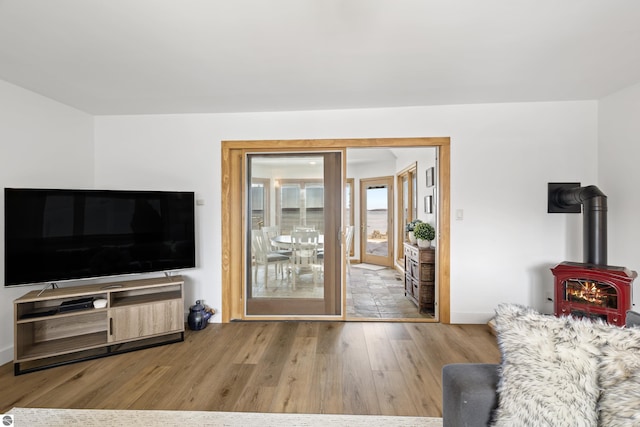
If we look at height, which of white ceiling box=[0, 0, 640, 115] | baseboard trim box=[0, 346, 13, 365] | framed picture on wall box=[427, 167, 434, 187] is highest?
white ceiling box=[0, 0, 640, 115]

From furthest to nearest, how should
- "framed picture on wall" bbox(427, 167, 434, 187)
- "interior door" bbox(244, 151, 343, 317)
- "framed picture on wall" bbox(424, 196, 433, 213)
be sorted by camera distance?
"framed picture on wall" bbox(424, 196, 433, 213) < "framed picture on wall" bbox(427, 167, 434, 187) < "interior door" bbox(244, 151, 343, 317)

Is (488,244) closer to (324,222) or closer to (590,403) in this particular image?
(324,222)

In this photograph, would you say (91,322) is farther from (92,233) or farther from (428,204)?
(428,204)

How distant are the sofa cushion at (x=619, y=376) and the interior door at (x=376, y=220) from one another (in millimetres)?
5068

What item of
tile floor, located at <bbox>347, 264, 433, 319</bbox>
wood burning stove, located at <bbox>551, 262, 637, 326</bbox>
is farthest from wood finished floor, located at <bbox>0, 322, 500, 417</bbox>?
wood burning stove, located at <bbox>551, 262, 637, 326</bbox>

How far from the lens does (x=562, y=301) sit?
2.34 metres

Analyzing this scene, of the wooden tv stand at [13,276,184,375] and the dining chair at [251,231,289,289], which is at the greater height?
the dining chair at [251,231,289,289]

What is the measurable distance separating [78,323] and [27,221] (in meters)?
0.99

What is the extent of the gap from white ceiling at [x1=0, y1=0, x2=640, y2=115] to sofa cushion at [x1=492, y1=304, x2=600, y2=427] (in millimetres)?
1658

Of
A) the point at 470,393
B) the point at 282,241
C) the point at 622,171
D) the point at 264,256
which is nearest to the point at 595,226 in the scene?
the point at 622,171

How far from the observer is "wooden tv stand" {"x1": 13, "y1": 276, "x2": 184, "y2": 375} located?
2100 millimetres

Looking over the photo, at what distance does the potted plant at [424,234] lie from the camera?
11.3ft

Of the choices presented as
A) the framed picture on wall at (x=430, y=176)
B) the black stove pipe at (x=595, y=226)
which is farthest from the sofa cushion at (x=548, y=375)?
the framed picture on wall at (x=430, y=176)

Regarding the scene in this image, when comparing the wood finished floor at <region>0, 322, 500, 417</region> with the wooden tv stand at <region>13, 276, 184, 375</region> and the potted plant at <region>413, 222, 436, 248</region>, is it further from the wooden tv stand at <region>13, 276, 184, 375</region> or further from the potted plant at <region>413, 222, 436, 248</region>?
the potted plant at <region>413, 222, 436, 248</region>
